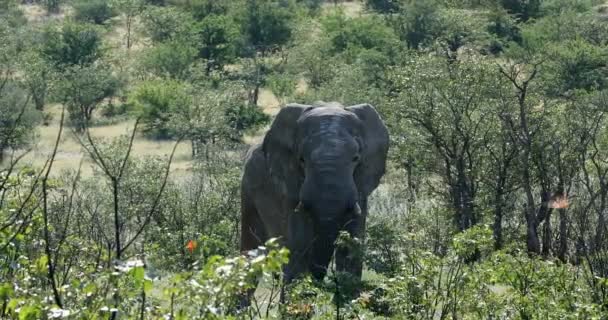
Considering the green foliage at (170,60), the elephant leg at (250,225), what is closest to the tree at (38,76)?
the green foliage at (170,60)

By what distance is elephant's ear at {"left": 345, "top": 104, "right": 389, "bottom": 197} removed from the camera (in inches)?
511

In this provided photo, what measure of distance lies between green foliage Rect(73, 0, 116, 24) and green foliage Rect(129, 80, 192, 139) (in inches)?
1044

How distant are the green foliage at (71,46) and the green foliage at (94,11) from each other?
42.1 ft

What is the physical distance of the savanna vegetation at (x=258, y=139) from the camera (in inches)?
288

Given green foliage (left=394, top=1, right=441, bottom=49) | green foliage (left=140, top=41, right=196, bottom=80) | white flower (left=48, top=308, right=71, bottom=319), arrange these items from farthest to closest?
green foliage (left=394, top=1, right=441, bottom=49)
green foliage (left=140, top=41, right=196, bottom=80)
white flower (left=48, top=308, right=71, bottom=319)

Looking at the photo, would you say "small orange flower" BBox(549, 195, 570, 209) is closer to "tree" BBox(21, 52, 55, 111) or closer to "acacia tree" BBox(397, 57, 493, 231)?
"acacia tree" BBox(397, 57, 493, 231)

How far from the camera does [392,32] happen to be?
67438 mm

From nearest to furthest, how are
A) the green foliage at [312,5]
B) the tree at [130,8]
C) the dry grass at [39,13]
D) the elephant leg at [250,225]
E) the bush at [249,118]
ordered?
the elephant leg at [250,225], the bush at [249,118], the tree at [130,8], the green foliage at [312,5], the dry grass at [39,13]

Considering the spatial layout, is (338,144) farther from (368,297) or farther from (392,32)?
(392,32)

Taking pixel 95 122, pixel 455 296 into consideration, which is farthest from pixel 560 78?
pixel 455 296

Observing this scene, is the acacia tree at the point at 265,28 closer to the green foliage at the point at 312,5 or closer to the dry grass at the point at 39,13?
the green foliage at the point at 312,5

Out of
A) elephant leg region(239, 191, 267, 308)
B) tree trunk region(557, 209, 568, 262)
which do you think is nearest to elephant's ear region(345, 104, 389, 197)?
elephant leg region(239, 191, 267, 308)

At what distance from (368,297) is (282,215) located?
2667mm

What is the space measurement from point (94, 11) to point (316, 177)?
71.3m
